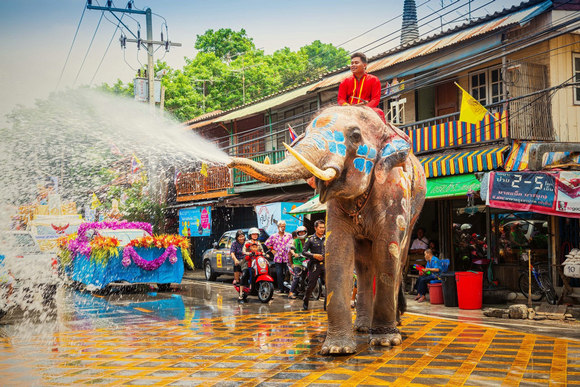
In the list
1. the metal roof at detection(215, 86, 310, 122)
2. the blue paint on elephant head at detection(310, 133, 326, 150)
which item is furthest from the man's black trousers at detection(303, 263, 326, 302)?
the metal roof at detection(215, 86, 310, 122)

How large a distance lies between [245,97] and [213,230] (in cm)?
1186

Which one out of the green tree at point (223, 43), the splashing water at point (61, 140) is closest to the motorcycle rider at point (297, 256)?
the splashing water at point (61, 140)

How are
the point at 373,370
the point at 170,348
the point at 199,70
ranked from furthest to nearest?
1. the point at 199,70
2. the point at 170,348
3. the point at 373,370

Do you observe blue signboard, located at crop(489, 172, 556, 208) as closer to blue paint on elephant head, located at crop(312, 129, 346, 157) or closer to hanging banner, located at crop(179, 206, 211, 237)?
blue paint on elephant head, located at crop(312, 129, 346, 157)

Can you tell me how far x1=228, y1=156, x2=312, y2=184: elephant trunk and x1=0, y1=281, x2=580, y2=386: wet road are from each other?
73.8 inches

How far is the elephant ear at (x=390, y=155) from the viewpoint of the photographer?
6.50 m

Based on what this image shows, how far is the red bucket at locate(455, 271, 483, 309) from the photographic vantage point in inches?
461

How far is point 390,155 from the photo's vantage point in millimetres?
6539

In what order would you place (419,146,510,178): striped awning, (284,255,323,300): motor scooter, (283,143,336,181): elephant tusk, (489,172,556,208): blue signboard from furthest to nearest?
(284,255,323,300): motor scooter, (419,146,510,178): striped awning, (489,172,556,208): blue signboard, (283,143,336,181): elephant tusk

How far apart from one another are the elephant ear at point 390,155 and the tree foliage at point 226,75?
26044 mm

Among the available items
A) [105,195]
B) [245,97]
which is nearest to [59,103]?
[105,195]

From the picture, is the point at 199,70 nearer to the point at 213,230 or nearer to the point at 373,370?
the point at 213,230

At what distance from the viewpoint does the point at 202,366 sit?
6023 millimetres

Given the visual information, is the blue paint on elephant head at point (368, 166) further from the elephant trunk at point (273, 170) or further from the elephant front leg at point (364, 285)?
the elephant front leg at point (364, 285)
